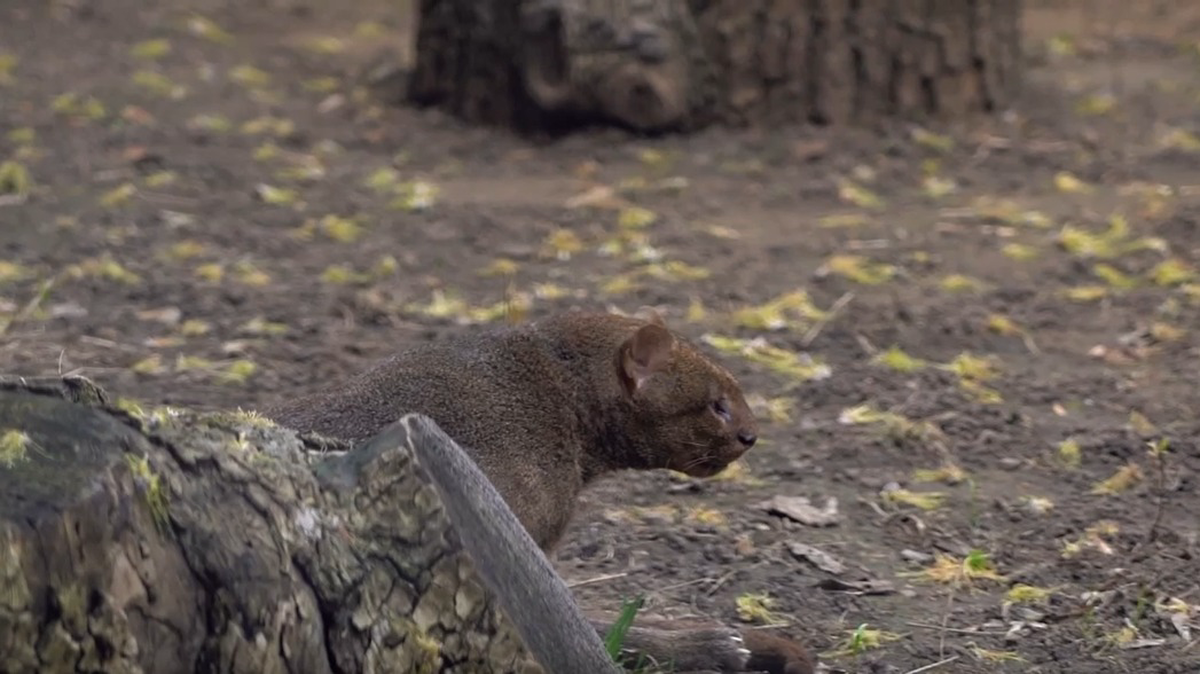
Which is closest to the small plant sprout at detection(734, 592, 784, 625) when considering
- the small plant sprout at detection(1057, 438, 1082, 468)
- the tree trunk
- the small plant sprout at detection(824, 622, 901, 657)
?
the small plant sprout at detection(824, 622, 901, 657)

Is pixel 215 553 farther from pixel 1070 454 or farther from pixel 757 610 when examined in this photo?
pixel 1070 454

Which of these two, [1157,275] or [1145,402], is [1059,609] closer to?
[1145,402]

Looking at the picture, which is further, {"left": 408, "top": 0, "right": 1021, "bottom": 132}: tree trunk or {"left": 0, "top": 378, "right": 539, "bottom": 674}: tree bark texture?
{"left": 408, "top": 0, "right": 1021, "bottom": 132}: tree trunk

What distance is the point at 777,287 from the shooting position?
22.7 feet

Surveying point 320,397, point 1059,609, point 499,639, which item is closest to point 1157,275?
point 1059,609

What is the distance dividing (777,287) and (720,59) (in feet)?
6.90

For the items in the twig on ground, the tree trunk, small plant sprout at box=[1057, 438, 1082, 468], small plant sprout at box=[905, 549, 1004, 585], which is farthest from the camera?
the tree trunk

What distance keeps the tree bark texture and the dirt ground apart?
1.53m

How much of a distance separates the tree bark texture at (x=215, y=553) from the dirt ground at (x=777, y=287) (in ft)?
5.01

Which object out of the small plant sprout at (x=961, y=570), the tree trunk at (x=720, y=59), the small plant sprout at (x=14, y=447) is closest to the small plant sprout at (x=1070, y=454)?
the small plant sprout at (x=961, y=570)

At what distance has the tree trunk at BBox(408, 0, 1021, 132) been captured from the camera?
27.8 feet

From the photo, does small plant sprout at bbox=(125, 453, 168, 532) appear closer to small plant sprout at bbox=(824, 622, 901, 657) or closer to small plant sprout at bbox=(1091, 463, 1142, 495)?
small plant sprout at bbox=(824, 622, 901, 657)

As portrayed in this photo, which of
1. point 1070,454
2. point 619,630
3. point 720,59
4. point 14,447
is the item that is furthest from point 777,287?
point 14,447

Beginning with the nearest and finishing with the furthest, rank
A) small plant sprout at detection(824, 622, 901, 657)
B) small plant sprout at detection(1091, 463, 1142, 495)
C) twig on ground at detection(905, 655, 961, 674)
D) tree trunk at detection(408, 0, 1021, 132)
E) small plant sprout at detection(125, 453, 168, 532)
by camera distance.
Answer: small plant sprout at detection(125, 453, 168, 532)
twig on ground at detection(905, 655, 961, 674)
small plant sprout at detection(824, 622, 901, 657)
small plant sprout at detection(1091, 463, 1142, 495)
tree trunk at detection(408, 0, 1021, 132)
